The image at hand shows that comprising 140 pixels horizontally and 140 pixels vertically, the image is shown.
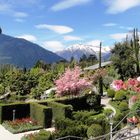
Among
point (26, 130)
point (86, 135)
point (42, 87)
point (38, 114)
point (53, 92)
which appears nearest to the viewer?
point (86, 135)

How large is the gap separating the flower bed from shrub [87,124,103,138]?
21.3ft

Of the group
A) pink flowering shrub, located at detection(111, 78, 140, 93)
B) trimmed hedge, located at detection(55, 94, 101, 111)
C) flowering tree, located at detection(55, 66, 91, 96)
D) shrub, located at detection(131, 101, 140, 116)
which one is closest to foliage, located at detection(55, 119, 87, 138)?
pink flowering shrub, located at detection(111, 78, 140, 93)

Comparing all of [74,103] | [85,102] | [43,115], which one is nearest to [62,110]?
[43,115]

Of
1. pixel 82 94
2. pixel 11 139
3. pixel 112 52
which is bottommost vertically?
pixel 11 139

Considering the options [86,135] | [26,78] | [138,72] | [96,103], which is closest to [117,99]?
[96,103]

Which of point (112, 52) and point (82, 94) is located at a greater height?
point (112, 52)

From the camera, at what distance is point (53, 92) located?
52.0 m

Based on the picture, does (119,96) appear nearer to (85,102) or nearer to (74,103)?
(85,102)

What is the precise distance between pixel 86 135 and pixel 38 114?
7.69 meters

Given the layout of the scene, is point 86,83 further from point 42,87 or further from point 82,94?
point 42,87

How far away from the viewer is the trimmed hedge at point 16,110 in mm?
32469

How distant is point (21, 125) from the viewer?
1175 inches

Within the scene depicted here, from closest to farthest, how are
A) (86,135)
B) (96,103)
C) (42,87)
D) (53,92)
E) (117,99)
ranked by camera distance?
(86,135), (96,103), (117,99), (53,92), (42,87)

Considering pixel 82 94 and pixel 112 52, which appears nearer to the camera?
pixel 82 94
